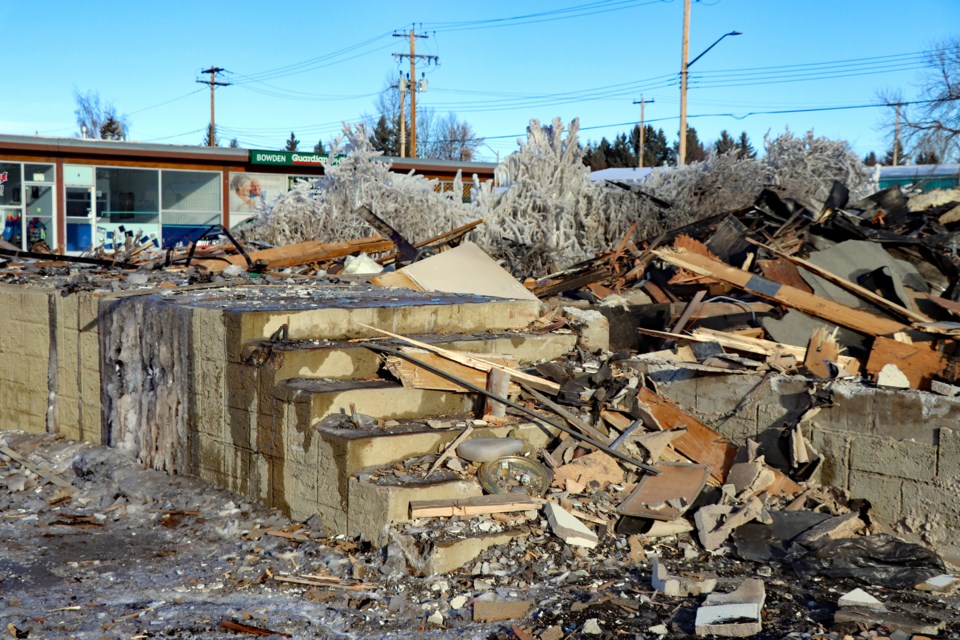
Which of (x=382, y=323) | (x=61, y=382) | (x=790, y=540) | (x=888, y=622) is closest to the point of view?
(x=888, y=622)

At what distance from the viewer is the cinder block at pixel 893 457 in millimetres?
5684

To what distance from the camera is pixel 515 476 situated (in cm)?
571

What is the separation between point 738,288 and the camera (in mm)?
7957

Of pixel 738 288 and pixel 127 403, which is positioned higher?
pixel 738 288

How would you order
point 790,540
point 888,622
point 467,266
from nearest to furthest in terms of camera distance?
Result: point 888,622
point 790,540
point 467,266

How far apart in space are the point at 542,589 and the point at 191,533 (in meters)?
2.50

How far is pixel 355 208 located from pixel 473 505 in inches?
406

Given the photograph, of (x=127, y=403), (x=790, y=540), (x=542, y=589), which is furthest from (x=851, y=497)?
(x=127, y=403)

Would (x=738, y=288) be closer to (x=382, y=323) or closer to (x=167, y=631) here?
(x=382, y=323)

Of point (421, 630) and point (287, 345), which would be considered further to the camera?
point (287, 345)

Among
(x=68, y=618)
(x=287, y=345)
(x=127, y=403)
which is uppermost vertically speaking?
(x=287, y=345)

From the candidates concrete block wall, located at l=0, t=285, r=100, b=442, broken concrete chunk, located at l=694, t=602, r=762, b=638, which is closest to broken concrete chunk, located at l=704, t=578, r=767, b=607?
broken concrete chunk, located at l=694, t=602, r=762, b=638

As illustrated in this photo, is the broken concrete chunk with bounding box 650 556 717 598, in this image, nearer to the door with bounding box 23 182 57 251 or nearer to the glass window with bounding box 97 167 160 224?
the door with bounding box 23 182 57 251

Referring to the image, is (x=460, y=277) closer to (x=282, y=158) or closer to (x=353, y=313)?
(x=353, y=313)
